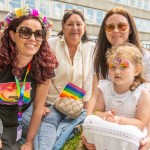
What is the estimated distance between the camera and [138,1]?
28.2 meters

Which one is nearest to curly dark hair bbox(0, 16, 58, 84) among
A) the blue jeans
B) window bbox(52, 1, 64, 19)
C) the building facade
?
the blue jeans

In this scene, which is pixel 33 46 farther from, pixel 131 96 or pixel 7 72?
pixel 131 96

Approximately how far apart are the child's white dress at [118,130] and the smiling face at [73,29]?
1.61 meters

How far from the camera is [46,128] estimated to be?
9.98 ft

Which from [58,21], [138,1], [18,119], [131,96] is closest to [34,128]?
[18,119]

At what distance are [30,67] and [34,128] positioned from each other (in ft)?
2.07

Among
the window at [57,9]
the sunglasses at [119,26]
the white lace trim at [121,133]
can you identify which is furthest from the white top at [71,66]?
the window at [57,9]

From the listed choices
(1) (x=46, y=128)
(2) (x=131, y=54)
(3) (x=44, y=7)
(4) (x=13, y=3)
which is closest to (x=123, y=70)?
(2) (x=131, y=54)

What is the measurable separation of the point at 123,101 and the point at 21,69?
106 centimetres

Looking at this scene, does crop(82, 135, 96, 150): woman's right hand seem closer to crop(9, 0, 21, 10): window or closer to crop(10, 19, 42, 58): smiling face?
crop(10, 19, 42, 58): smiling face

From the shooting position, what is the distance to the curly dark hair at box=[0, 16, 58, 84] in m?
2.77

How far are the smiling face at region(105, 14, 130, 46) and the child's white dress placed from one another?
657 millimetres

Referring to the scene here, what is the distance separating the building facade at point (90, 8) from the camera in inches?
725

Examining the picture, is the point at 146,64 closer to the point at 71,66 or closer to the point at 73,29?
the point at 71,66
